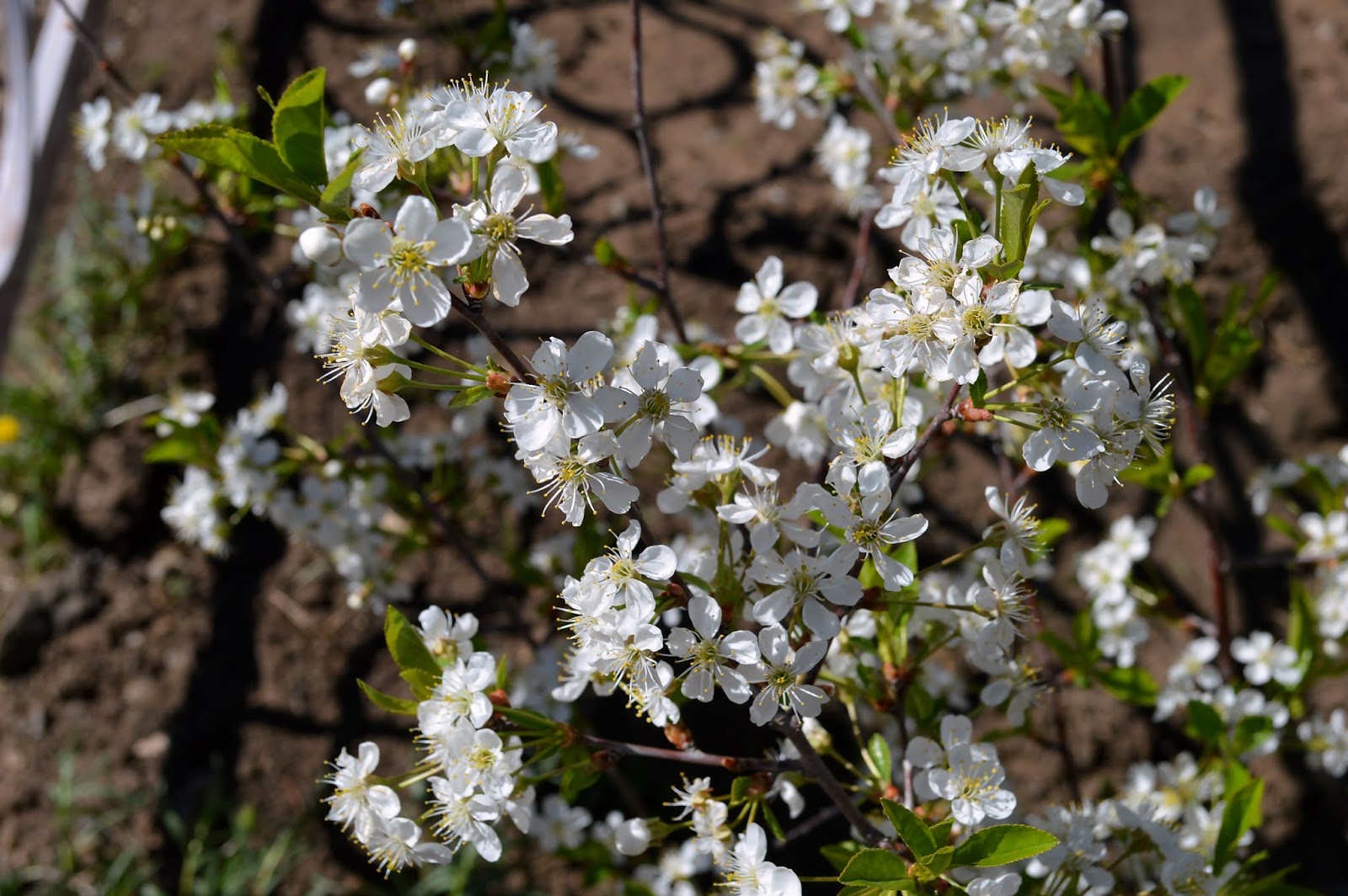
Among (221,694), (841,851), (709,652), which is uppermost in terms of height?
(709,652)

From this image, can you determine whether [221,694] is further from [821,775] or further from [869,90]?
[869,90]

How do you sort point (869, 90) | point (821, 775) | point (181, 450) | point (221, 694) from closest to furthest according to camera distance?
point (821, 775) → point (181, 450) → point (869, 90) → point (221, 694)

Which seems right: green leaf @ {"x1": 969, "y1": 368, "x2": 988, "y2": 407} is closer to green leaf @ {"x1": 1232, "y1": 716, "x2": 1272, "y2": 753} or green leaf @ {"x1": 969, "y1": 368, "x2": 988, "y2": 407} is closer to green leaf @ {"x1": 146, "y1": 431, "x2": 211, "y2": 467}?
green leaf @ {"x1": 1232, "y1": 716, "x2": 1272, "y2": 753}

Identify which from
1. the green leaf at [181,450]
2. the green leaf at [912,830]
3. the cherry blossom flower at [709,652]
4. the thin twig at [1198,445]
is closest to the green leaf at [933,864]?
the green leaf at [912,830]

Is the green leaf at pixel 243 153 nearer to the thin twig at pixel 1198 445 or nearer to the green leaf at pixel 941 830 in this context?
the green leaf at pixel 941 830

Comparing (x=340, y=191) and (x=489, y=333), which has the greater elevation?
(x=340, y=191)

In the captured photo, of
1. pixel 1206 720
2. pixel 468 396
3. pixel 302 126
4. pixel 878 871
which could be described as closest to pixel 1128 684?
pixel 1206 720

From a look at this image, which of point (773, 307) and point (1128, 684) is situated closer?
point (773, 307)

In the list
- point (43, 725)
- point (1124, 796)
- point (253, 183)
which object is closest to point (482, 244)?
point (253, 183)
